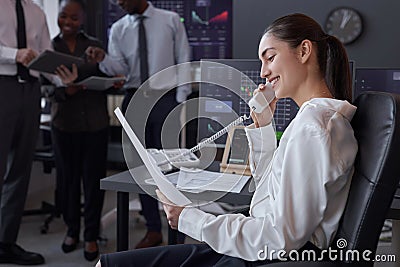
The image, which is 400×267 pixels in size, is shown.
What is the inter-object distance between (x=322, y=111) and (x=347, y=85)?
209 millimetres

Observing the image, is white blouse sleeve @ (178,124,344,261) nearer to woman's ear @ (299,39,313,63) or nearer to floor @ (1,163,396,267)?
woman's ear @ (299,39,313,63)

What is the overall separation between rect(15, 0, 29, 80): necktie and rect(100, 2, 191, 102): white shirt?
0.49 metres

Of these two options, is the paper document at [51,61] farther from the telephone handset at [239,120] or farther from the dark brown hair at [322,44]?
the dark brown hair at [322,44]

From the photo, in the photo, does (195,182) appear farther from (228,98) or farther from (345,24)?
(345,24)

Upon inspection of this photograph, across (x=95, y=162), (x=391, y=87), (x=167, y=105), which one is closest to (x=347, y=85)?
(x=391, y=87)

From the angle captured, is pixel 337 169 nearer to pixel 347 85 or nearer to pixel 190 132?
pixel 347 85

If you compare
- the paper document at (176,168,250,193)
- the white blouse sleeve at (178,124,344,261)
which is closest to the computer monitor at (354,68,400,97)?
the paper document at (176,168,250,193)

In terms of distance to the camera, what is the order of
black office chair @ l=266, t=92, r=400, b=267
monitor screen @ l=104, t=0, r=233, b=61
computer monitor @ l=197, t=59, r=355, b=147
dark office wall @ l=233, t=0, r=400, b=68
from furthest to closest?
1. monitor screen @ l=104, t=0, r=233, b=61
2. dark office wall @ l=233, t=0, r=400, b=68
3. computer monitor @ l=197, t=59, r=355, b=147
4. black office chair @ l=266, t=92, r=400, b=267

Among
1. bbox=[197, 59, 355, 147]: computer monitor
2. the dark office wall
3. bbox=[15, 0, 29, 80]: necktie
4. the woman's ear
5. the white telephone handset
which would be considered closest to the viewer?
the woman's ear

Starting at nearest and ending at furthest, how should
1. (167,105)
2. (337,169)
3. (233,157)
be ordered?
(337,169), (233,157), (167,105)

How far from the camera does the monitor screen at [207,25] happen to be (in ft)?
15.3

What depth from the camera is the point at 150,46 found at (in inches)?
126

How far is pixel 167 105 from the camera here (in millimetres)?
3035

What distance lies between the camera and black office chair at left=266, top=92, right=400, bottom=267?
109 cm
